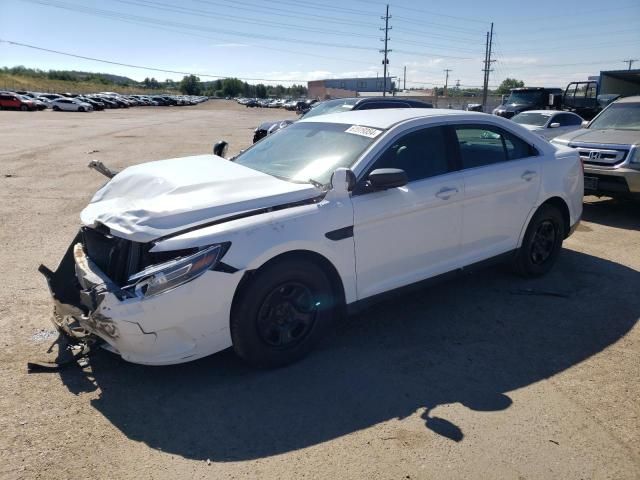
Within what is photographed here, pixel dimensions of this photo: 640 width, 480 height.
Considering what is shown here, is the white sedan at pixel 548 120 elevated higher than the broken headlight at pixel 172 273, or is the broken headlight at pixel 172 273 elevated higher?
the white sedan at pixel 548 120

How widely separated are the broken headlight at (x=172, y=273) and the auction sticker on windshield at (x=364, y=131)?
1.68m

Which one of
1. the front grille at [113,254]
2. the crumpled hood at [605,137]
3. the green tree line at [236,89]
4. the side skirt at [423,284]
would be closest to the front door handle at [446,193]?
the side skirt at [423,284]

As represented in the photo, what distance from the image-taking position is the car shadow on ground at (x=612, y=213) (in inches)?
296

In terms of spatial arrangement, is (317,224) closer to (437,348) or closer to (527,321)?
(437,348)

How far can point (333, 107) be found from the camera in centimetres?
1221

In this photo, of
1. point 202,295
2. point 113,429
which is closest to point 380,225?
point 202,295

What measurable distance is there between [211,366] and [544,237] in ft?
12.0

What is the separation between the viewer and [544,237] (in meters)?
5.16

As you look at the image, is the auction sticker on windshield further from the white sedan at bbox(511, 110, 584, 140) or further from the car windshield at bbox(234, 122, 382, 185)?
the white sedan at bbox(511, 110, 584, 140)

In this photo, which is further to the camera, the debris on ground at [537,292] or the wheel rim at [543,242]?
the wheel rim at [543,242]

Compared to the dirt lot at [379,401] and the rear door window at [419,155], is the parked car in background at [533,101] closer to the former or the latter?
the rear door window at [419,155]

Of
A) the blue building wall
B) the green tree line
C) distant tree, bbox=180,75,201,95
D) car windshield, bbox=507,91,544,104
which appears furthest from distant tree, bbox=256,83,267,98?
car windshield, bbox=507,91,544,104

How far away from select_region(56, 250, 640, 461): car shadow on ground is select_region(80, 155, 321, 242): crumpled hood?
3.44 ft

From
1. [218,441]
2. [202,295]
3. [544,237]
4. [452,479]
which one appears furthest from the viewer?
[544,237]
